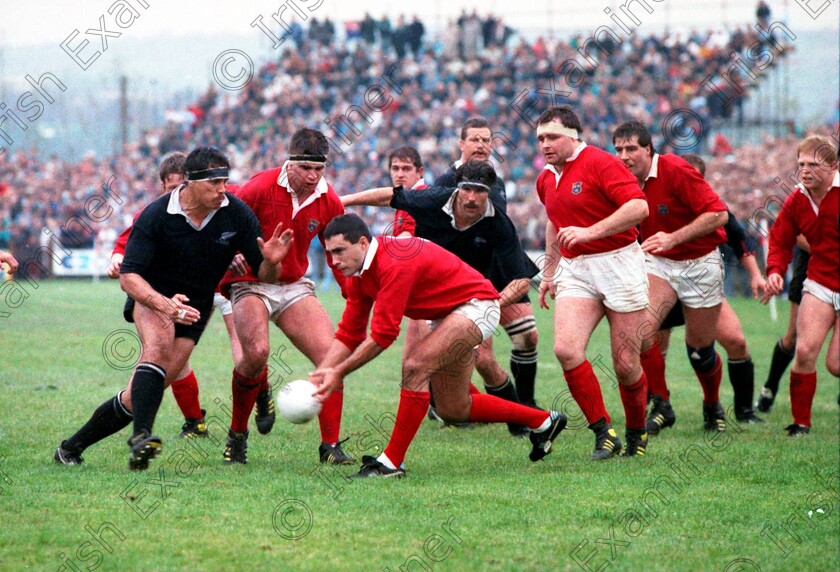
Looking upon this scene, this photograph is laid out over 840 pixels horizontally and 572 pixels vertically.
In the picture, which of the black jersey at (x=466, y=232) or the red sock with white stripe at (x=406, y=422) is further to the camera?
the black jersey at (x=466, y=232)

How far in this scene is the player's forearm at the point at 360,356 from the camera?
635 cm

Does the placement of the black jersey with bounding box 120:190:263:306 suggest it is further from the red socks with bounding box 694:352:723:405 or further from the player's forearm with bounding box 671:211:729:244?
the red socks with bounding box 694:352:723:405

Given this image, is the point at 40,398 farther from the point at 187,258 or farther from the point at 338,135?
the point at 338,135

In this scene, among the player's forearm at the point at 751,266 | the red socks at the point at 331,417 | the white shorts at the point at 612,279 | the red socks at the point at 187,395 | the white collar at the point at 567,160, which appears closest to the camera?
the red socks at the point at 331,417

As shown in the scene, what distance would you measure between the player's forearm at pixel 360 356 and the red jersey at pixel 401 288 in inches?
1.8

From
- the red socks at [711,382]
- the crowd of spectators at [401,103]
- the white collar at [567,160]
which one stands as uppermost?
the white collar at [567,160]

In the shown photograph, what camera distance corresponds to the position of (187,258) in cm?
689

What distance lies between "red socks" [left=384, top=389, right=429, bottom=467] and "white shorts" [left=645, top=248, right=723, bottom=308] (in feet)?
9.85

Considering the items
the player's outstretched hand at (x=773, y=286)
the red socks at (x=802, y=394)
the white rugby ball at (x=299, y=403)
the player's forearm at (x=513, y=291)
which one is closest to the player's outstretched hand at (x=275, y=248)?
the white rugby ball at (x=299, y=403)

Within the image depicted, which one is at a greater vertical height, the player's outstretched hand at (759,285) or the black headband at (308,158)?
the black headband at (308,158)

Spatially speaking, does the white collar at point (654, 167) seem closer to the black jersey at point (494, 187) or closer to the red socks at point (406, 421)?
the black jersey at point (494, 187)

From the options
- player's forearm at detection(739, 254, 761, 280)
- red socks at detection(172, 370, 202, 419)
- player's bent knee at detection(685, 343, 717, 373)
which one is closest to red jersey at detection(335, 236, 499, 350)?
red socks at detection(172, 370, 202, 419)

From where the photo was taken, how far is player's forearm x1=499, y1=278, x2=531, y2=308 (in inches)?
307

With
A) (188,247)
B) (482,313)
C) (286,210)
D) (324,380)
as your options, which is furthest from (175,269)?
(482,313)
